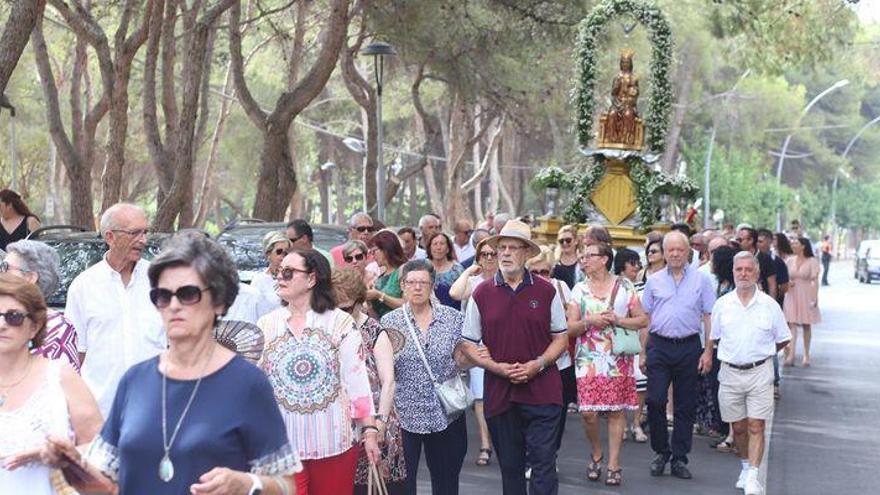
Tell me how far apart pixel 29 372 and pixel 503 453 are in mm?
5012

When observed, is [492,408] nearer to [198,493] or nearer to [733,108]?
[198,493]

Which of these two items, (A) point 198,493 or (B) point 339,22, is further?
(B) point 339,22

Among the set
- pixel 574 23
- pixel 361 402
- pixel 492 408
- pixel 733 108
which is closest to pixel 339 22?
pixel 574 23

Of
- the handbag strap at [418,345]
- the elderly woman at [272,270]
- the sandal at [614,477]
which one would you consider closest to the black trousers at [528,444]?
the handbag strap at [418,345]

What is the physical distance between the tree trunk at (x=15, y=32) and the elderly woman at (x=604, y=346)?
17.7ft

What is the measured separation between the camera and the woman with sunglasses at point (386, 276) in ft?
39.3

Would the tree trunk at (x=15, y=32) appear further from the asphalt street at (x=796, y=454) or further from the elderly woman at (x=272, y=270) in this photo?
the asphalt street at (x=796, y=454)

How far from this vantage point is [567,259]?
14.7m

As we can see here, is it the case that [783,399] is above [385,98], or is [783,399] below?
below

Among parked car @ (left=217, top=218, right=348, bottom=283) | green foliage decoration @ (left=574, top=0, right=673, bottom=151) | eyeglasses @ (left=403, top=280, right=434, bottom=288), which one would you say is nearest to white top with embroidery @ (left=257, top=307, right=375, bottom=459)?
eyeglasses @ (left=403, top=280, right=434, bottom=288)

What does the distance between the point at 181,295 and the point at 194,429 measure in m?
0.37

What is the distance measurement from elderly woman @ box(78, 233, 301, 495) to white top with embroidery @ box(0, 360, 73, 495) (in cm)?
41

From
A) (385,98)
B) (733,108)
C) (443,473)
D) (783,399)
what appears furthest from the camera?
(733,108)

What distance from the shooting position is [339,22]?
22.6 meters
